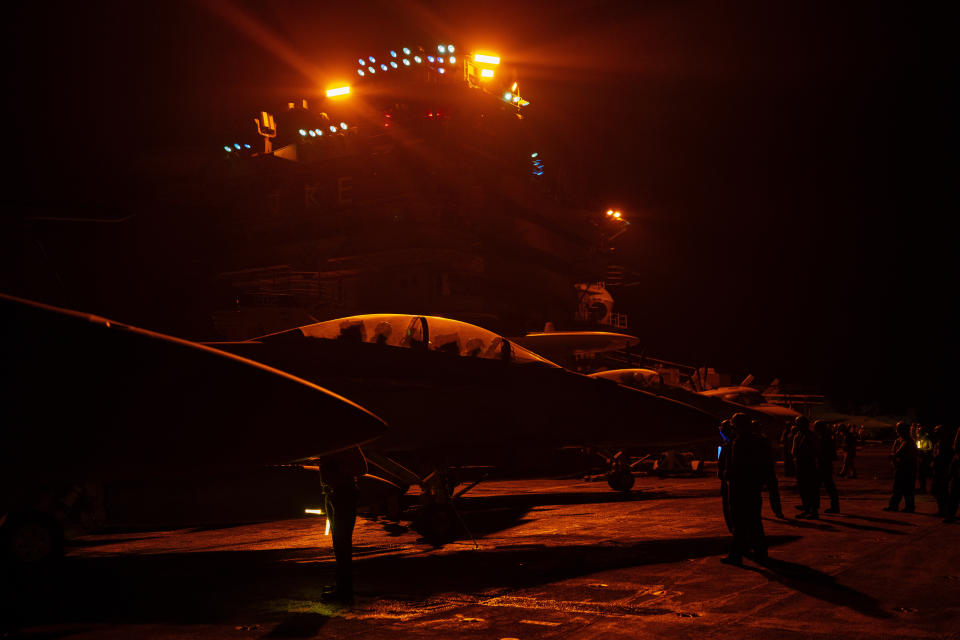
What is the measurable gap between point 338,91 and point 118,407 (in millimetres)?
60091

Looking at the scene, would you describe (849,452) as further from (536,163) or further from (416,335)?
(536,163)

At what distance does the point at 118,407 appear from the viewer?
3365 mm

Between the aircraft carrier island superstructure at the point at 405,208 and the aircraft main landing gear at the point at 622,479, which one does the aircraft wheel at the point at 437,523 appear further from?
the aircraft carrier island superstructure at the point at 405,208

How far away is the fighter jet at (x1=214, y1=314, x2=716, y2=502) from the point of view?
9977 mm

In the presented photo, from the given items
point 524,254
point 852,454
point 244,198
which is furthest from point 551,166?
point 852,454

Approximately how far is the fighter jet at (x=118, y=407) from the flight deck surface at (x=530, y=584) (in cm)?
275

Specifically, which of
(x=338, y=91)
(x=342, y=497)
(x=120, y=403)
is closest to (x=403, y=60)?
(x=338, y=91)

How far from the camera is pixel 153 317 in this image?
57.7 feet

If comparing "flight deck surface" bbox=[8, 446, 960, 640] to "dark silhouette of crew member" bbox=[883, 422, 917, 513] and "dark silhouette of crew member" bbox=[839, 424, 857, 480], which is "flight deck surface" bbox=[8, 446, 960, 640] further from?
"dark silhouette of crew member" bbox=[839, 424, 857, 480]

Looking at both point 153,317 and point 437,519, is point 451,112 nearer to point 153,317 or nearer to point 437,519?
point 153,317

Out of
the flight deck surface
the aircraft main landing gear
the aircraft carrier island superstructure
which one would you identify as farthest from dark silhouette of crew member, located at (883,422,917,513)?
the aircraft carrier island superstructure

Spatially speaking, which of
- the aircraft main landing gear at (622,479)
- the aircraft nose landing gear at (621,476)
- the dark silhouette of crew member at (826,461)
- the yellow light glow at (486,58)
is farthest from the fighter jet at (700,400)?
the yellow light glow at (486,58)

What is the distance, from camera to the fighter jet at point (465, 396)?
9977mm

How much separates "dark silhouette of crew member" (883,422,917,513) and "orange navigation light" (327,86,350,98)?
51.7 meters
